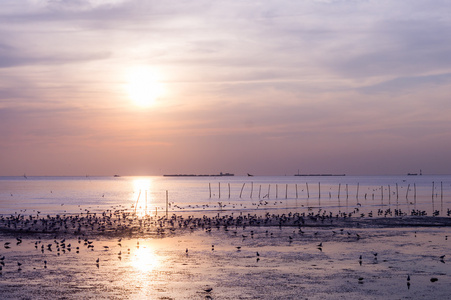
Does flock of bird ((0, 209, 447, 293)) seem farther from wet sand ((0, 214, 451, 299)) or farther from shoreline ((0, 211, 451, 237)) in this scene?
wet sand ((0, 214, 451, 299))

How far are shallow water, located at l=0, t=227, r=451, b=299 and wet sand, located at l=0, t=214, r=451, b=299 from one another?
0.16ft

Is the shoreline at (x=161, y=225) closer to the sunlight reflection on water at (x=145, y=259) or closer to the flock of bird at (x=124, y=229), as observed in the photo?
the flock of bird at (x=124, y=229)

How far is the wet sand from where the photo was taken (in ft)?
73.7

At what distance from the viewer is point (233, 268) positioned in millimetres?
27422

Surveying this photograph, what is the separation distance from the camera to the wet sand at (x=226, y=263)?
73.7ft

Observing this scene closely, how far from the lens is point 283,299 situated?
21203 mm

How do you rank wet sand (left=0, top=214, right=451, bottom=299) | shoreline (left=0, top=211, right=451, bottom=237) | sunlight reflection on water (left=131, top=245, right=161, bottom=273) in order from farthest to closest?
shoreline (left=0, top=211, right=451, bottom=237) → sunlight reflection on water (left=131, top=245, right=161, bottom=273) → wet sand (left=0, top=214, right=451, bottom=299)

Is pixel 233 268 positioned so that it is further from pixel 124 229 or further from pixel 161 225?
pixel 161 225

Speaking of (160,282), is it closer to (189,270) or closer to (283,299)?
(189,270)

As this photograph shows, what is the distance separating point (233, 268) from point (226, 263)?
156cm

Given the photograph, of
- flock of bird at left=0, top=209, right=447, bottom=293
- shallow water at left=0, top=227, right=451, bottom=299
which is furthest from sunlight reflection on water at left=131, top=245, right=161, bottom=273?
flock of bird at left=0, top=209, right=447, bottom=293

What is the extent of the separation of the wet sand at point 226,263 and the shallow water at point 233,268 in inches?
1.9

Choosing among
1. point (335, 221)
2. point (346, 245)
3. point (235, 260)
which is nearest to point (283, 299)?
point (235, 260)

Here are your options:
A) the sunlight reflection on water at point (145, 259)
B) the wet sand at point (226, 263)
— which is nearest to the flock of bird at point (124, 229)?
the wet sand at point (226, 263)
